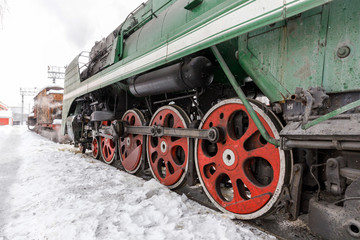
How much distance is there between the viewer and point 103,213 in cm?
200

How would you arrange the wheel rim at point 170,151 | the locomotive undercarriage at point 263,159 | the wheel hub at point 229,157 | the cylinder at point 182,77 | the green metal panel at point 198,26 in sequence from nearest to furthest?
the locomotive undercarriage at point 263,159 < the green metal panel at point 198,26 < the wheel hub at point 229,157 < the cylinder at point 182,77 < the wheel rim at point 170,151

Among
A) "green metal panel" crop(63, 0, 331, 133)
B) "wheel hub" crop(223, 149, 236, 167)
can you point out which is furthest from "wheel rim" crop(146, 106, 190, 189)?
"green metal panel" crop(63, 0, 331, 133)

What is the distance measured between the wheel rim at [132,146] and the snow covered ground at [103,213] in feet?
1.40

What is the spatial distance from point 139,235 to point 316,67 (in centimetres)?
172

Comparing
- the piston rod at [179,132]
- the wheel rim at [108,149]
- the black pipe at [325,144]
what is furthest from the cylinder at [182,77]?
the wheel rim at [108,149]

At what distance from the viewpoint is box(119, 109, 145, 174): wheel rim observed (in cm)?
349

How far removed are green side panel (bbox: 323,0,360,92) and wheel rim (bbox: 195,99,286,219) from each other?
54cm

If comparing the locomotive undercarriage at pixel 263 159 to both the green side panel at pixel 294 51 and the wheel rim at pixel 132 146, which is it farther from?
the green side panel at pixel 294 51

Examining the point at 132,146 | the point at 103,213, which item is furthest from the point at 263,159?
the point at 132,146

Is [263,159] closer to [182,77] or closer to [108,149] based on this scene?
[182,77]

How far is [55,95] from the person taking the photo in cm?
1199

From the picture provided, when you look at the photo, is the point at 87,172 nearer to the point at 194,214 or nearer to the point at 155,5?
the point at 194,214

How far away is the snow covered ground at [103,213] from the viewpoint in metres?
1.67

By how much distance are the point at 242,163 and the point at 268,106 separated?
1.97ft
